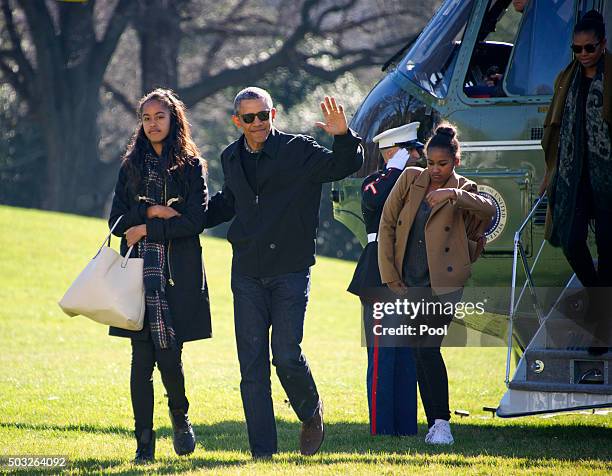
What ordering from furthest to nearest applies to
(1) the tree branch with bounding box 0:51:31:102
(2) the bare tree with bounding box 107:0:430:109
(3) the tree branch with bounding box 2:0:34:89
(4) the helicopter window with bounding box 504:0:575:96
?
(1) the tree branch with bounding box 0:51:31:102 → (2) the bare tree with bounding box 107:0:430:109 → (3) the tree branch with bounding box 2:0:34:89 → (4) the helicopter window with bounding box 504:0:575:96

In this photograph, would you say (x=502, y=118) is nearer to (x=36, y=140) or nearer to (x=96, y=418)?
(x=96, y=418)

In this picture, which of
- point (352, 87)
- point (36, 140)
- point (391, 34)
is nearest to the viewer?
point (391, 34)

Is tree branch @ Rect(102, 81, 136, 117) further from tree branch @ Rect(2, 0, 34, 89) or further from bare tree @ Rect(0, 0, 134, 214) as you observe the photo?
tree branch @ Rect(2, 0, 34, 89)

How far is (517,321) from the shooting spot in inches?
309

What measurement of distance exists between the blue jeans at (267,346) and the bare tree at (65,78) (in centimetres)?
2273

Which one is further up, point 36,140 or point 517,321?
point 36,140

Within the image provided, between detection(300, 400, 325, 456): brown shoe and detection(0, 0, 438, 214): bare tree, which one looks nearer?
detection(300, 400, 325, 456): brown shoe

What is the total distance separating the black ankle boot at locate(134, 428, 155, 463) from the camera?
639cm

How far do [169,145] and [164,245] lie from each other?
57 cm

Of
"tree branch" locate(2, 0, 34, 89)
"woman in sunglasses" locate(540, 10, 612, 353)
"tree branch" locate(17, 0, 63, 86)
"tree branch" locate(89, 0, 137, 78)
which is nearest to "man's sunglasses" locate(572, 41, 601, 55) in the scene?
"woman in sunglasses" locate(540, 10, 612, 353)

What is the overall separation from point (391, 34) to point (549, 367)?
2404 cm

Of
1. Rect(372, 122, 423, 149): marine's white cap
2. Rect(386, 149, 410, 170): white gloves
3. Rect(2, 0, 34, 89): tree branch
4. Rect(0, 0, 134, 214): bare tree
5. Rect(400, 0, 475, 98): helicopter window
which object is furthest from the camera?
Rect(0, 0, 134, 214): bare tree

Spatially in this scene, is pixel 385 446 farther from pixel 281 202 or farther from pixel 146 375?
pixel 281 202

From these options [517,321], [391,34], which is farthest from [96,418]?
[391,34]
